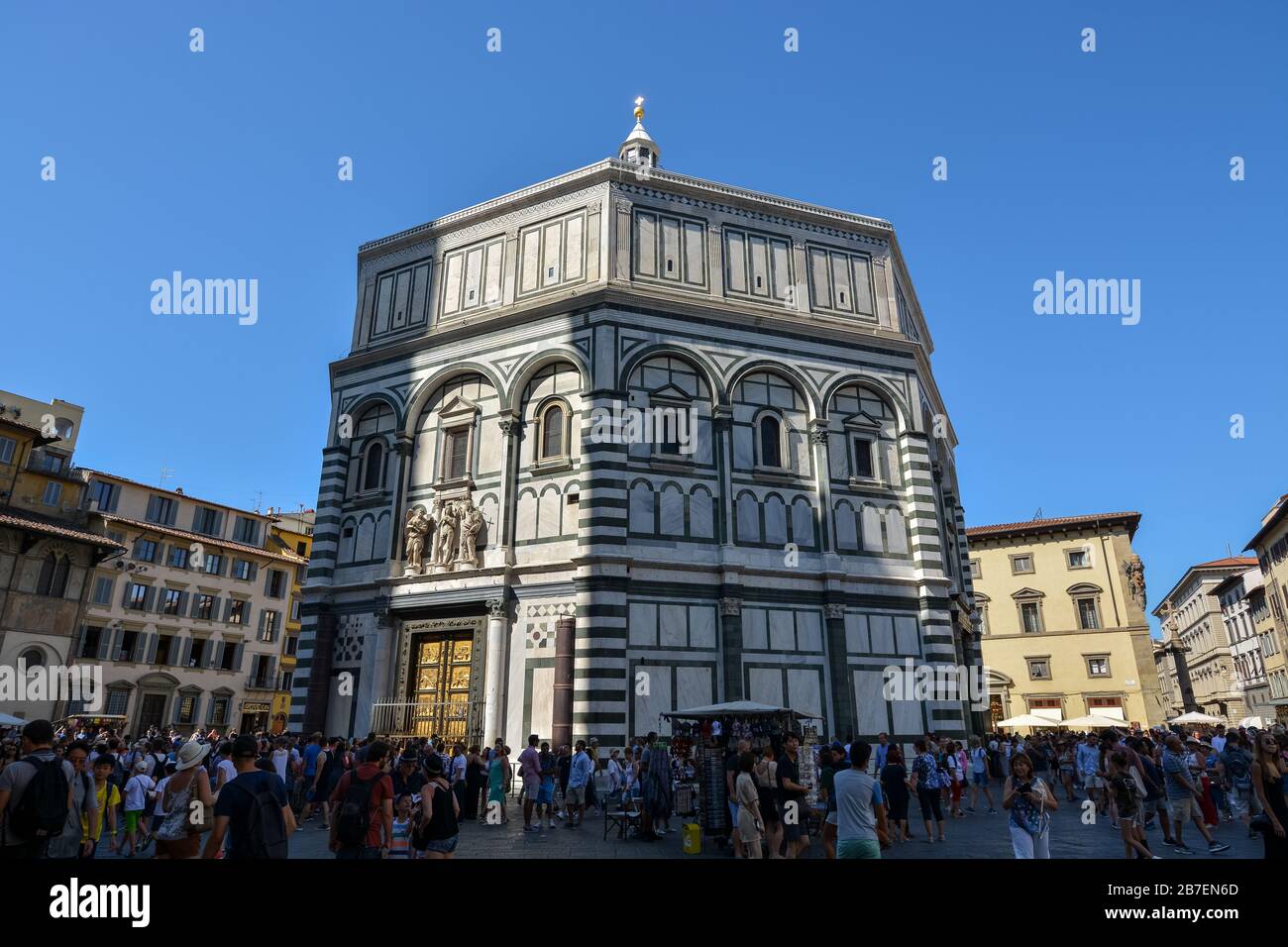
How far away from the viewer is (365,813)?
21.4 ft

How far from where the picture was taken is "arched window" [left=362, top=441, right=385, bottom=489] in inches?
990

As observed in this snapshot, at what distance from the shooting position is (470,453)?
23.6m

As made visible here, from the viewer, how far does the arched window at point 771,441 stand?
77.6ft

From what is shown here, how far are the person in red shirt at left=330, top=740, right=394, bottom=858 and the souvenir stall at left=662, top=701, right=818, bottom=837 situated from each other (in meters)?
6.40

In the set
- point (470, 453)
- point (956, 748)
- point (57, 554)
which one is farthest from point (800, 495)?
point (57, 554)

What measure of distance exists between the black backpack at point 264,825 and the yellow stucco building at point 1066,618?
1833 inches

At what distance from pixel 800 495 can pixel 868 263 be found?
944cm

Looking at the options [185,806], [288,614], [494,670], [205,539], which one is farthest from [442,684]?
[288,614]

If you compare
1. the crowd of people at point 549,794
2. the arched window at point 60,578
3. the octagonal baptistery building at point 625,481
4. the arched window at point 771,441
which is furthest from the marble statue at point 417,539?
the arched window at point 60,578

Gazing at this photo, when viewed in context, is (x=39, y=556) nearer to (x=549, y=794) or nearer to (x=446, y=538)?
(x=446, y=538)

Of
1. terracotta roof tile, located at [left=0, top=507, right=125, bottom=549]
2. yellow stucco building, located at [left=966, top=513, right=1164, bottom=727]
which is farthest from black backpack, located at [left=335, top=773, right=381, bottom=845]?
yellow stucco building, located at [left=966, top=513, right=1164, bottom=727]

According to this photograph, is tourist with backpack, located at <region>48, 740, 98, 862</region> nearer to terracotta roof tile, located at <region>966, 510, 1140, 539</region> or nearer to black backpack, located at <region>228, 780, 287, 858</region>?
black backpack, located at <region>228, 780, 287, 858</region>

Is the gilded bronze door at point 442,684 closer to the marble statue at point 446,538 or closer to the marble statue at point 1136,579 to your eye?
the marble statue at point 446,538

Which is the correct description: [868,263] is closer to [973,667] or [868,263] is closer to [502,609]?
[973,667]
